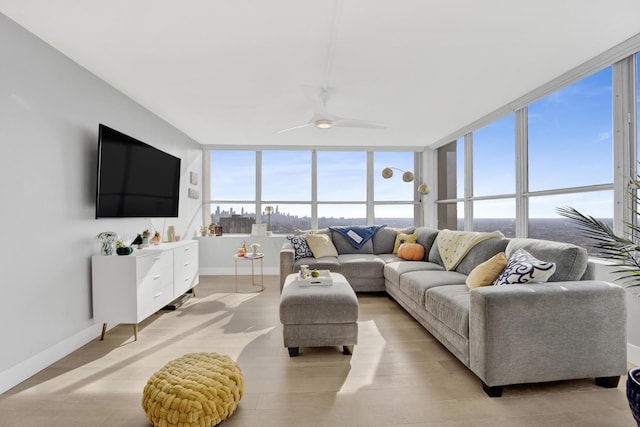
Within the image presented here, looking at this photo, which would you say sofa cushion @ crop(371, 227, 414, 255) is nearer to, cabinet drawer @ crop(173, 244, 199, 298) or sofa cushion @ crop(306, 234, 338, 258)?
sofa cushion @ crop(306, 234, 338, 258)

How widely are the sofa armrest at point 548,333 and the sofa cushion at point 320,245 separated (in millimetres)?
2796

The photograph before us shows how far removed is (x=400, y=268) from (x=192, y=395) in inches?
109

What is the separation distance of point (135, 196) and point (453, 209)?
495 centimetres

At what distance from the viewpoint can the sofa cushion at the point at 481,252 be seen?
3.07 meters

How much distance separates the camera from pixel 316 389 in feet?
6.65

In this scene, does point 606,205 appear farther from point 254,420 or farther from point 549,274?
point 254,420

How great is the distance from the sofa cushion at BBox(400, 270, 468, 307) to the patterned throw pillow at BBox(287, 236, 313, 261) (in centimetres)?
159

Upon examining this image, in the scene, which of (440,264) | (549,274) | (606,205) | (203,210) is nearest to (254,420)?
(549,274)

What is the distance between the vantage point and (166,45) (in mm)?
2477

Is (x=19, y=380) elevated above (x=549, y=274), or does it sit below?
below

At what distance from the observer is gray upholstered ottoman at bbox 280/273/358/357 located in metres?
2.51

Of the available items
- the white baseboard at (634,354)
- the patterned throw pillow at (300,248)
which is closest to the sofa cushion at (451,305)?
the white baseboard at (634,354)

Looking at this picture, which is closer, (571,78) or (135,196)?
(571,78)

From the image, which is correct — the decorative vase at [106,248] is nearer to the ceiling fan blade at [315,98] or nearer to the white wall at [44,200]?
the white wall at [44,200]
